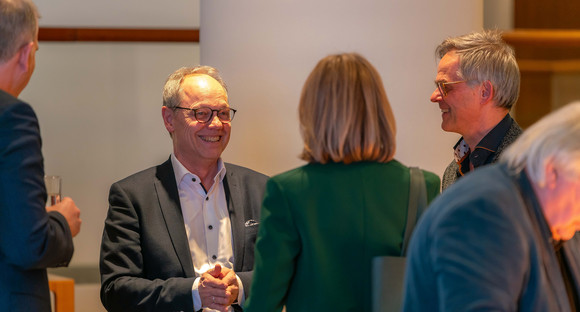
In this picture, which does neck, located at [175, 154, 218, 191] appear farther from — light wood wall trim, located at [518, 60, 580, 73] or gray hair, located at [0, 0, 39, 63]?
light wood wall trim, located at [518, 60, 580, 73]

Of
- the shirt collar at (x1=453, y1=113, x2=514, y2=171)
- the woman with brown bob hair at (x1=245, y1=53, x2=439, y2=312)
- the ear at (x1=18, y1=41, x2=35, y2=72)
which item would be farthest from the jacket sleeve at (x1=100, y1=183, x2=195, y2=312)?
the shirt collar at (x1=453, y1=113, x2=514, y2=171)

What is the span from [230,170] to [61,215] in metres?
1.11

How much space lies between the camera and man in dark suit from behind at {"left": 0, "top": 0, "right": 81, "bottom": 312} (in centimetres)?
222

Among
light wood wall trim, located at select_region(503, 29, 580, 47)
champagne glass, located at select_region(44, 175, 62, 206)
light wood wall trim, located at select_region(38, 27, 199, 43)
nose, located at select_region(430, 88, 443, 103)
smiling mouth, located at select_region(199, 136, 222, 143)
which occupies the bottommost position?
champagne glass, located at select_region(44, 175, 62, 206)

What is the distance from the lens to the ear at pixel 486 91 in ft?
11.0

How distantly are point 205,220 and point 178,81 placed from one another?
618 millimetres

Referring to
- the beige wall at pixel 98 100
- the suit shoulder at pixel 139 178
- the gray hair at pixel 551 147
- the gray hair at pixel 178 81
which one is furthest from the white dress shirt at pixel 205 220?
the beige wall at pixel 98 100

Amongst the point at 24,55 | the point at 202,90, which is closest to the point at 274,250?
the point at 24,55

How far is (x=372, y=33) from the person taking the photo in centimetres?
357

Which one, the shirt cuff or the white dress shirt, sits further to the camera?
the white dress shirt

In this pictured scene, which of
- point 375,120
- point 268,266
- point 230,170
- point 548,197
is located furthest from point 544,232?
point 230,170

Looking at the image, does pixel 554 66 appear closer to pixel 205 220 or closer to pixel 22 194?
pixel 205 220

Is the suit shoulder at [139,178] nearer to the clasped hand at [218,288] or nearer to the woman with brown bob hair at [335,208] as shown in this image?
the clasped hand at [218,288]

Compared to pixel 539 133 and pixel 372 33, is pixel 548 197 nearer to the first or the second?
pixel 539 133
